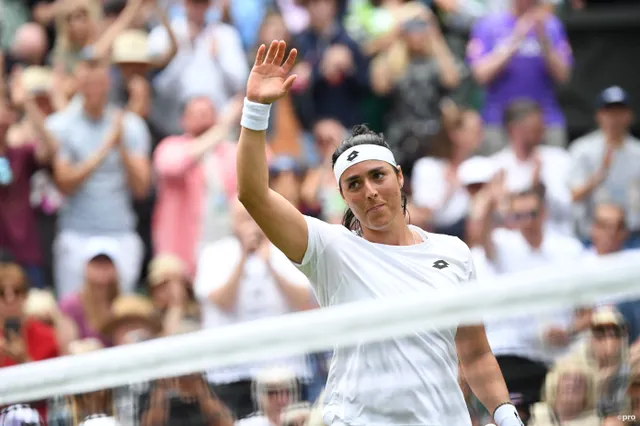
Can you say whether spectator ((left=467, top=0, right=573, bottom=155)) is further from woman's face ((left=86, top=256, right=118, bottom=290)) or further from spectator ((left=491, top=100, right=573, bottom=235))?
woman's face ((left=86, top=256, right=118, bottom=290))

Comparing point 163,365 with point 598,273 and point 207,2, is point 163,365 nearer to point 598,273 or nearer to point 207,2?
point 598,273

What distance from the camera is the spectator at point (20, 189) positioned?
1002 centimetres

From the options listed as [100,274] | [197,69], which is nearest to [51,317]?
[100,274]

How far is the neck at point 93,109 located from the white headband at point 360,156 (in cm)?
520

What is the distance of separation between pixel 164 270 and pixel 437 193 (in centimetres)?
227

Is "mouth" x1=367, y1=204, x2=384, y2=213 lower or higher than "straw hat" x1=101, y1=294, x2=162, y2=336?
lower

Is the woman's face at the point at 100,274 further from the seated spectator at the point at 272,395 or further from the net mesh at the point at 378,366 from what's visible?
the seated spectator at the point at 272,395

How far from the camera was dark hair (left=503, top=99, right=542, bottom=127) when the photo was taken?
1027 centimetres

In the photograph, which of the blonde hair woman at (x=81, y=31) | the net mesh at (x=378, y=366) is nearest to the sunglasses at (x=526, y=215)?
the blonde hair woman at (x=81, y=31)

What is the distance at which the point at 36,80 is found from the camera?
10680 mm

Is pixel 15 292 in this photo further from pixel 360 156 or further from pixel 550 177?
pixel 360 156

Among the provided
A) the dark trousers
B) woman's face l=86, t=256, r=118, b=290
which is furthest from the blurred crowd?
the dark trousers

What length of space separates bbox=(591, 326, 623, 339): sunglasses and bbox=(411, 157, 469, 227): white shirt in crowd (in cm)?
513

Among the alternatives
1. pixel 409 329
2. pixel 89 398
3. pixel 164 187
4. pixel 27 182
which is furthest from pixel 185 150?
pixel 409 329
